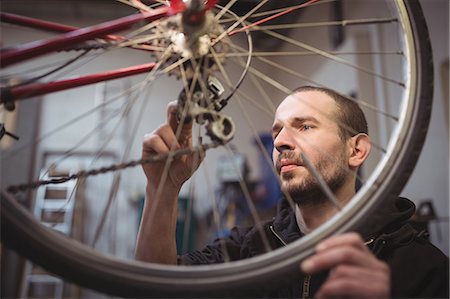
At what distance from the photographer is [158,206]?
2.63ft

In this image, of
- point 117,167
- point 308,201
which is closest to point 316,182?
point 308,201

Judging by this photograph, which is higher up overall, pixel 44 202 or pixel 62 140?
pixel 62 140

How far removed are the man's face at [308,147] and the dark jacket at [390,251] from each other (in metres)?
0.13

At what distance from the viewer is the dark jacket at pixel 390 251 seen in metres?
0.73

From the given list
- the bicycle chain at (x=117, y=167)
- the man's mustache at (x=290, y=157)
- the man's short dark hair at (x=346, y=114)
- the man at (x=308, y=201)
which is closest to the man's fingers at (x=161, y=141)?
the man at (x=308, y=201)

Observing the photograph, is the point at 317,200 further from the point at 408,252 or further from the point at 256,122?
the point at 256,122

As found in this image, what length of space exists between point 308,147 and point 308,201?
115 millimetres

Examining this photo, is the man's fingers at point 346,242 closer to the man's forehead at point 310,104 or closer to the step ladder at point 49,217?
the man's forehead at point 310,104

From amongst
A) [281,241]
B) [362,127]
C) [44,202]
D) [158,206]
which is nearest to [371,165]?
[362,127]

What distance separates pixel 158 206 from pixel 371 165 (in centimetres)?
178

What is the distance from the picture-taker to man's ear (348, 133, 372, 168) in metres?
1.00

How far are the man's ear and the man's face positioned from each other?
0.10 ft

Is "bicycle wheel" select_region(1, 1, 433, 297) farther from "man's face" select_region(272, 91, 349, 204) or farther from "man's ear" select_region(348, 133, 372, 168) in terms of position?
"man's ear" select_region(348, 133, 372, 168)

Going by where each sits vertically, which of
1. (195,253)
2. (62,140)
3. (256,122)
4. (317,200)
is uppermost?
(256,122)
